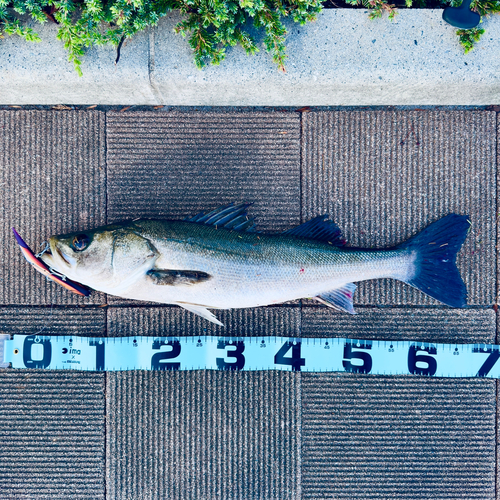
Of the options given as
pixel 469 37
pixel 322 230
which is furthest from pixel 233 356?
pixel 469 37

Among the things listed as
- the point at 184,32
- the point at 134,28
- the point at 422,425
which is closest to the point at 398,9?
the point at 184,32

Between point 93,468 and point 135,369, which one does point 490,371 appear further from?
point 93,468

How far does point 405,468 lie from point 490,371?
112 centimetres

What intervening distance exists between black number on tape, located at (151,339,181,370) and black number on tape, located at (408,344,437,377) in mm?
2003

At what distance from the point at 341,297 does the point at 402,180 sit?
121cm

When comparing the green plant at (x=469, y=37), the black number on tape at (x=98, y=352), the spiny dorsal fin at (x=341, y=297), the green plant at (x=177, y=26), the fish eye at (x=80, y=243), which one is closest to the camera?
the green plant at (x=177, y=26)

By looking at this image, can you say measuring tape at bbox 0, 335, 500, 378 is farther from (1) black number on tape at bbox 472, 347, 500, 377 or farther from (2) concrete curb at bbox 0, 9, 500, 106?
(2) concrete curb at bbox 0, 9, 500, 106

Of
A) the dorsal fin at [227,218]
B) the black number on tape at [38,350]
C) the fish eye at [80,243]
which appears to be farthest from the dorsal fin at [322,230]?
the black number on tape at [38,350]

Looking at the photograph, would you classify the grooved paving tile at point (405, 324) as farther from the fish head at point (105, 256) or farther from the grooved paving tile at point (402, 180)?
the fish head at point (105, 256)

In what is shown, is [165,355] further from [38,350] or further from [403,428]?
[403,428]

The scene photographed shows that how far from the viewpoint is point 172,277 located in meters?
2.73

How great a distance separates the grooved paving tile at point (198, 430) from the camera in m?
3.25

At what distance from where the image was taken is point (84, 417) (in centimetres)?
326

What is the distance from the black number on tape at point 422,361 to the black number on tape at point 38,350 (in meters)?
3.11
